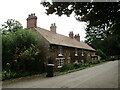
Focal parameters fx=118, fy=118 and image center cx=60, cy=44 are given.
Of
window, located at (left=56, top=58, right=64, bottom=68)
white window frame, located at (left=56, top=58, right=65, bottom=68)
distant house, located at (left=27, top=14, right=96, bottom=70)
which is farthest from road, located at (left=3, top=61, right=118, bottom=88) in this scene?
window, located at (left=56, top=58, right=64, bottom=68)

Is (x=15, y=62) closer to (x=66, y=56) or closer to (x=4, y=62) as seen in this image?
(x=4, y=62)

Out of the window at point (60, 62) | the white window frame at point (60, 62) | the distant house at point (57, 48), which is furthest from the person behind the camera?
the window at point (60, 62)

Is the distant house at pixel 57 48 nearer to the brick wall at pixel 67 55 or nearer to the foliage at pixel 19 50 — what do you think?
the brick wall at pixel 67 55

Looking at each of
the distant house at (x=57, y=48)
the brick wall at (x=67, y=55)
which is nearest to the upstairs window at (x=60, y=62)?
the distant house at (x=57, y=48)

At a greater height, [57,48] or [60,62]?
[57,48]

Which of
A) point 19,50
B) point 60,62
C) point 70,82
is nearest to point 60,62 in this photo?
point 60,62

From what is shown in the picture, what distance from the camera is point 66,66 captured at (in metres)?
20.8

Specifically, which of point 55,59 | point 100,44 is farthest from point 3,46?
point 100,44

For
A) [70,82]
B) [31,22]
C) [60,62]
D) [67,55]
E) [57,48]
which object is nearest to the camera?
[70,82]

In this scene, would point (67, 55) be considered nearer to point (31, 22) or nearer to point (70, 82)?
point (31, 22)

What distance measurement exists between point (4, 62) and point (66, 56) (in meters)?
11.5

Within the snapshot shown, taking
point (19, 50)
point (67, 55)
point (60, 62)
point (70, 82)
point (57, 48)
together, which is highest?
point (57, 48)

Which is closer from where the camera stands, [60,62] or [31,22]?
[60,62]

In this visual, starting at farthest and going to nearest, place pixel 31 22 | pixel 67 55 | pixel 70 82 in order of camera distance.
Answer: pixel 67 55, pixel 31 22, pixel 70 82
